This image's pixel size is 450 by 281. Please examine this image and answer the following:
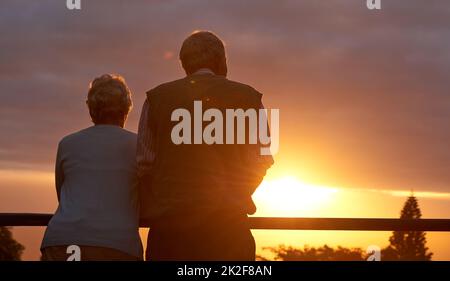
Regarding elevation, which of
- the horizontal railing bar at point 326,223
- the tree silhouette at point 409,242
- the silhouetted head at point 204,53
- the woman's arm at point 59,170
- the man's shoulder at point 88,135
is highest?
the tree silhouette at point 409,242

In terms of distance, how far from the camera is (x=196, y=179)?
13.6 ft

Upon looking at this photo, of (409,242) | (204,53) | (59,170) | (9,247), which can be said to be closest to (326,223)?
(204,53)

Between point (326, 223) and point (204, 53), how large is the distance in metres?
1.36

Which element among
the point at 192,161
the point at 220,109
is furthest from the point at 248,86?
the point at 192,161

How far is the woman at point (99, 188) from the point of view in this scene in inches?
164

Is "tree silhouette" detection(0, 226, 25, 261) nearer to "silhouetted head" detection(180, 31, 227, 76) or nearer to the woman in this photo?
the woman

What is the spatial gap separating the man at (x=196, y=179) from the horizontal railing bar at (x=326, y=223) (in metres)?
0.74

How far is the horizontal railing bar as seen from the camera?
4.96 meters

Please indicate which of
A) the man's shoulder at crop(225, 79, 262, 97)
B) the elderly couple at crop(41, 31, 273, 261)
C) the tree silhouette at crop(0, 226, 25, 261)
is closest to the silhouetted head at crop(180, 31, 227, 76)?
the elderly couple at crop(41, 31, 273, 261)

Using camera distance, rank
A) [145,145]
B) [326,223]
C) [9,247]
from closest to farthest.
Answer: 1. [145,145]
2. [326,223]
3. [9,247]

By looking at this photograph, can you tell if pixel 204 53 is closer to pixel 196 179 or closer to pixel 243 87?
pixel 243 87

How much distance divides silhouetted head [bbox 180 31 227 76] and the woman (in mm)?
391

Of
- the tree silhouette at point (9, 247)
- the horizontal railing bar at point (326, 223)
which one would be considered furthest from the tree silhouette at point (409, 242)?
the horizontal railing bar at point (326, 223)

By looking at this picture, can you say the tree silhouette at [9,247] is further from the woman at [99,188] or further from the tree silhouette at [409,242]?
the woman at [99,188]
